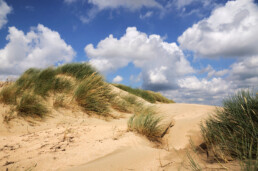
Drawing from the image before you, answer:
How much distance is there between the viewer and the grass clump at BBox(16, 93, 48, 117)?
14.1 ft

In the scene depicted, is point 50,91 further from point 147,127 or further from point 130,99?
point 147,127

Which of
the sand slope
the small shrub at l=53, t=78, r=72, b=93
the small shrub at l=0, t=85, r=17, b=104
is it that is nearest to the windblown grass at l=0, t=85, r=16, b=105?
the small shrub at l=0, t=85, r=17, b=104

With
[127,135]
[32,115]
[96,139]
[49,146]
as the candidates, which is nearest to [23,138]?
[49,146]

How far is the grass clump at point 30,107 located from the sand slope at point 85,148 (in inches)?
10.7

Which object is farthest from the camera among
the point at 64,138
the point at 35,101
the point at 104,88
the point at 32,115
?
the point at 104,88

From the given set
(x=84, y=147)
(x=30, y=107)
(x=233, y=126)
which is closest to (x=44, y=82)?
(x=30, y=107)

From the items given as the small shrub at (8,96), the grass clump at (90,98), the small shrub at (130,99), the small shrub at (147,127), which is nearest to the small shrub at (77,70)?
the grass clump at (90,98)

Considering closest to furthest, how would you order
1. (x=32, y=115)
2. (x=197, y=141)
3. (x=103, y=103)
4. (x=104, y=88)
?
(x=197, y=141) < (x=32, y=115) < (x=103, y=103) < (x=104, y=88)

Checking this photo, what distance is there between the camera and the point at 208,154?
227cm

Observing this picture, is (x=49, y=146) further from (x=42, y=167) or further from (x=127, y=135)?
(x=127, y=135)

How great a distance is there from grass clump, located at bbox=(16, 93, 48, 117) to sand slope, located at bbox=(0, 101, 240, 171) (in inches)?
10.7

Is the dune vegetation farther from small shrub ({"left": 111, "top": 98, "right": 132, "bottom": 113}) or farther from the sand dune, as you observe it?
the sand dune

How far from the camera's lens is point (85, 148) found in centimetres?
285

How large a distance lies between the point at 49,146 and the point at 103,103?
2919 millimetres
